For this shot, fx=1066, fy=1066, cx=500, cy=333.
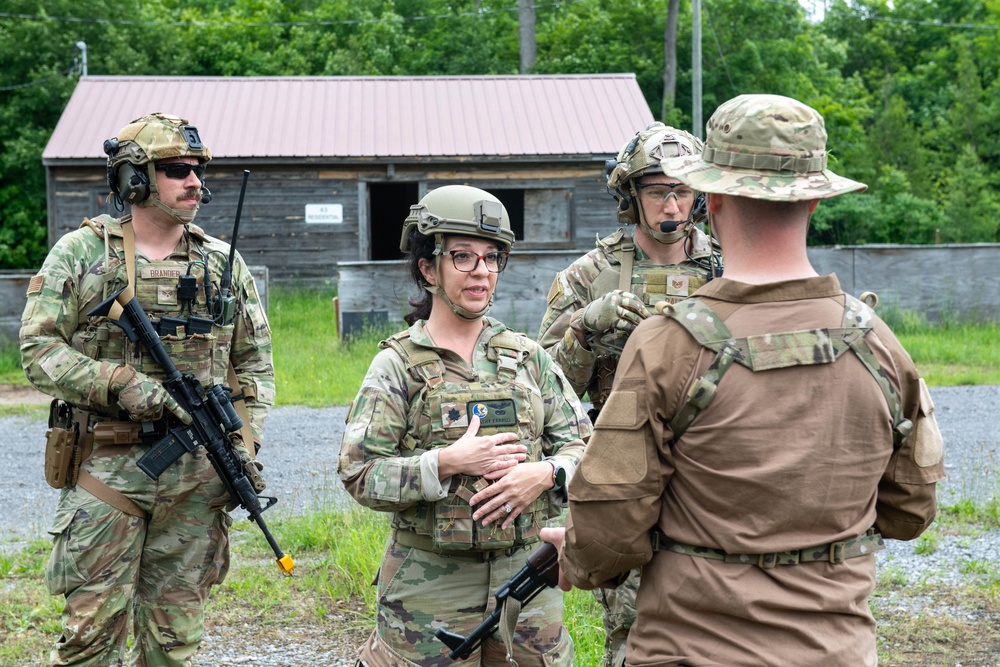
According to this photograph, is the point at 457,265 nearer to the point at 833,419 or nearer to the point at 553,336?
the point at 553,336

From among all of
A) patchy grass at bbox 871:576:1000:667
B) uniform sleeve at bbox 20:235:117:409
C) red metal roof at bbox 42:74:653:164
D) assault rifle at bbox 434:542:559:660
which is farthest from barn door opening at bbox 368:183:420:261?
assault rifle at bbox 434:542:559:660

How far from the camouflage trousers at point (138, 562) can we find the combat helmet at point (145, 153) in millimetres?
1019

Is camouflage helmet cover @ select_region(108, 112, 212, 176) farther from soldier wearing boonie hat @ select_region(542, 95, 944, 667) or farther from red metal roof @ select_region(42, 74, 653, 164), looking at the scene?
red metal roof @ select_region(42, 74, 653, 164)

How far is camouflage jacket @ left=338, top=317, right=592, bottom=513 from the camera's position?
10.6ft

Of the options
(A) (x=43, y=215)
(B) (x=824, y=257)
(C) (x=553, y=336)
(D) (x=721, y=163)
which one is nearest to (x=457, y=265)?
(C) (x=553, y=336)

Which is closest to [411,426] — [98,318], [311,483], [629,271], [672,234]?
[629,271]

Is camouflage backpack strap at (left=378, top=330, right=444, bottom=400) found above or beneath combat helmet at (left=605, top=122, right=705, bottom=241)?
beneath

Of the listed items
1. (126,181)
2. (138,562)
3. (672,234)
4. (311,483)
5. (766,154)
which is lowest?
(311,483)

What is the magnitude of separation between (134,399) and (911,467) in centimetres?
287

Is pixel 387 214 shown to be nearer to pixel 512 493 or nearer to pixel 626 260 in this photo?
pixel 626 260

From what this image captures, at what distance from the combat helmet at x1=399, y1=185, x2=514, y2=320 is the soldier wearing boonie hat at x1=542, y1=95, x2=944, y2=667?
43.0 inches

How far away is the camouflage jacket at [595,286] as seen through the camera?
4188 mm

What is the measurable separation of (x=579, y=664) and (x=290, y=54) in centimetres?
3151

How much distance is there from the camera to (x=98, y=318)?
13.9 feet
